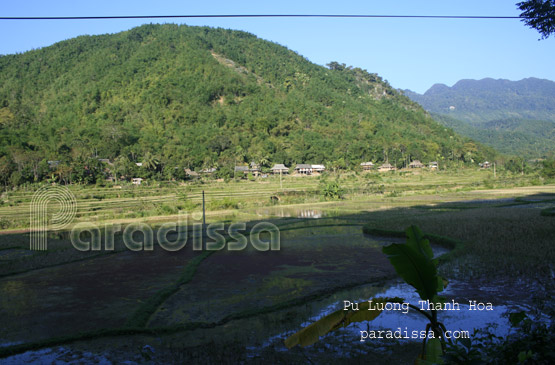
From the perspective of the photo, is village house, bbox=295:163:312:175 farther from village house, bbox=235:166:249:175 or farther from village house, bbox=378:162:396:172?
village house, bbox=378:162:396:172

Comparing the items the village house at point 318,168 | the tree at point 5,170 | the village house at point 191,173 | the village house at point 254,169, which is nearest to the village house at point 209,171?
the village house at point 191,173

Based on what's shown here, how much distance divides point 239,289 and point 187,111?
66.5 metres

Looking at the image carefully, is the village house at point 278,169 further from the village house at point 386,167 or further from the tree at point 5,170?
the tree at point 5,170

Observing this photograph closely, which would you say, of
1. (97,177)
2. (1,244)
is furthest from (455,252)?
(97,177)

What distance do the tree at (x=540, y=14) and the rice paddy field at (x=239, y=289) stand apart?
5.03 meters

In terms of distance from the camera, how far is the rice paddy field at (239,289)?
511cm

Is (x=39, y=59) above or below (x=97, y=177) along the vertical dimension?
above

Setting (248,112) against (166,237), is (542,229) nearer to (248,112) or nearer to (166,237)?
(166,237)

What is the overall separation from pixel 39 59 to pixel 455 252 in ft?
351

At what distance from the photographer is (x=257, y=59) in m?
111

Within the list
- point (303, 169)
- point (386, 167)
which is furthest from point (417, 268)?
point (386, 167)

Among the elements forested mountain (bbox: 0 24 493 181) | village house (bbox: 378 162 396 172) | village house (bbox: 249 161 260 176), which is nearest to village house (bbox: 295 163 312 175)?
forested mountain (bbox: 0 24 493 181)

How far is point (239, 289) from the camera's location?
7742mm

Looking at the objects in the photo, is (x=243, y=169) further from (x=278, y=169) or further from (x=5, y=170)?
(x=5, y=170)
